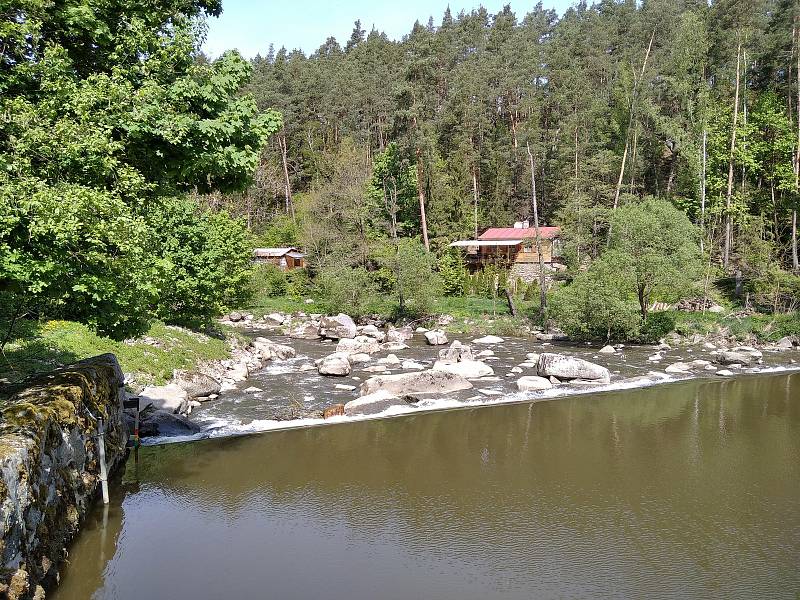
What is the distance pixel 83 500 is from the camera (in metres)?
10.6

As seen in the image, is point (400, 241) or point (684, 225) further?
point (400, 241)

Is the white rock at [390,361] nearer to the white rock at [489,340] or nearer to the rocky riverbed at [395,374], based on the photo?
the rocky riverbed at [395,374]

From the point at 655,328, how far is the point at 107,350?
2618 cm

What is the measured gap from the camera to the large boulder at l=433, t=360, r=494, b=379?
23781mm

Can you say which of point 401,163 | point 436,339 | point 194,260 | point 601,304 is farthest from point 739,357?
point 401,163

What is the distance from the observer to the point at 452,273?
159 feet

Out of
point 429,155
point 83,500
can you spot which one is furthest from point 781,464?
point 429,155

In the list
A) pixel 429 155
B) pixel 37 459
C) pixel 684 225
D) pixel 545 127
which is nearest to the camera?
pixel 37 459

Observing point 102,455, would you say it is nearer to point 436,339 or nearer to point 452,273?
point 436,339

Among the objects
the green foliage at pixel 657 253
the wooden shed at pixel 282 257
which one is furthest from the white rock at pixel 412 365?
the wooden shed at pixel 282 257

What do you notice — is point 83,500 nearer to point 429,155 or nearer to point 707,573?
point 707,573

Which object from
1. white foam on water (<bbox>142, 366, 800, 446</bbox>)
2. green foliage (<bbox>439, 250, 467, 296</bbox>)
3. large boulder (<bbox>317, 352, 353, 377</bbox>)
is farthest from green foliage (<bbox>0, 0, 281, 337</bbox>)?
green foliage (<bbox>439, 250, 467, 296</bbox>)

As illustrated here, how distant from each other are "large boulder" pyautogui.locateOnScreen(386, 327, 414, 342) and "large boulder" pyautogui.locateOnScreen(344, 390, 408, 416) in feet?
49.7

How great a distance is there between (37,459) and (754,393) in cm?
2243
